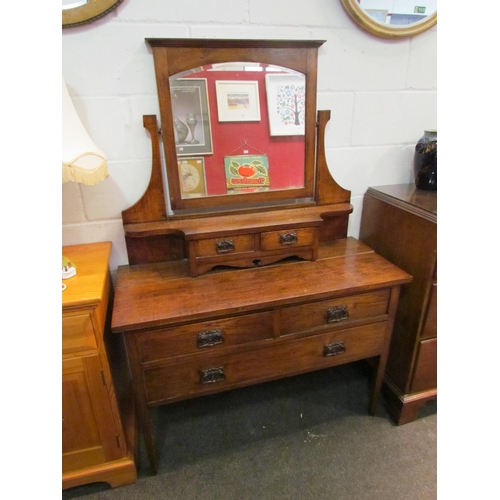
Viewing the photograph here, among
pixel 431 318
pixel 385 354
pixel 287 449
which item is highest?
pixel 431 318

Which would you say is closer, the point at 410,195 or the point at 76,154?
the point at 76,154

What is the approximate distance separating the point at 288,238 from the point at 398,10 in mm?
965

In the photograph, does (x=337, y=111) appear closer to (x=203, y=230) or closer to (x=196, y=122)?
(x=196, y=122)

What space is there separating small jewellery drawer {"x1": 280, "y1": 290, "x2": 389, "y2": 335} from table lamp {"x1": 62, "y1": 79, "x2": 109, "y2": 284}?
700mm

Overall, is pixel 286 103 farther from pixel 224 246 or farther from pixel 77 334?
pixel 77 334

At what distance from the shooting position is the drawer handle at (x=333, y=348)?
118 centimetres

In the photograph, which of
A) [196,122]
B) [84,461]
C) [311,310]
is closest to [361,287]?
[311,310]

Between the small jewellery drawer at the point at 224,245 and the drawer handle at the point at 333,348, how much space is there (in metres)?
0.44

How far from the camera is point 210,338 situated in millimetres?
1031

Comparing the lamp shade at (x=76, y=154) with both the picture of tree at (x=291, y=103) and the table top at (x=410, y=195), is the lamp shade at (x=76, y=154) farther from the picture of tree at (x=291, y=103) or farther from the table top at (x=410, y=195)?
the table top at (x=410, y=195)

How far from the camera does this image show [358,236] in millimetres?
1560

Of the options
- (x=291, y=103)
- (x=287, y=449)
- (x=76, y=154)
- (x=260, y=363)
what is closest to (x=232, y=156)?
(x=291, y=103)

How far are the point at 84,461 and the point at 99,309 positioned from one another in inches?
23.6

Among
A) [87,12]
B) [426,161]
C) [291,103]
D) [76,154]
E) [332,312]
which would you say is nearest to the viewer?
[76,154]
